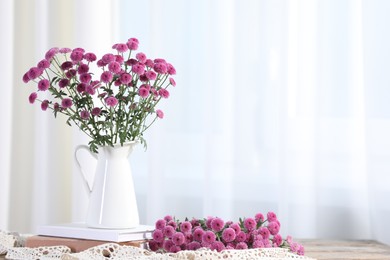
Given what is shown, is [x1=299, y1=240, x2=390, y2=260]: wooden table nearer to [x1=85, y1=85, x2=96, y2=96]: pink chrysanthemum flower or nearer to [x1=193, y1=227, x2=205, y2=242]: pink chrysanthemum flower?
[x1=193, y1=227, x2=205, y2=242]: pink chrysanthemum flower

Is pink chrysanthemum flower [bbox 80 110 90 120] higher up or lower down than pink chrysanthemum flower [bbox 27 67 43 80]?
lower down

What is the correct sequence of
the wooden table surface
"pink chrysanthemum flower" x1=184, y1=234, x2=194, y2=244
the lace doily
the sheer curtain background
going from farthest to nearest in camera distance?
the sheer curtain background < the wooden table surface < "pink chrysanthemum flower" x1=184, y1=234, x2=194, y2=244 < the lace doily

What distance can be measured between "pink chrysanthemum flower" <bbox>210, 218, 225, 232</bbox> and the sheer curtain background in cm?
76

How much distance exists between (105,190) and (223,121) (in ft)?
2.60

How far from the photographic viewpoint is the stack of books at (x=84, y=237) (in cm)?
134

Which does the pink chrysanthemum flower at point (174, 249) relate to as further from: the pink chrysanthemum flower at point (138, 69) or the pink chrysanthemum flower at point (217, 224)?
the pink chrysanthemum flower at point (138, 69)

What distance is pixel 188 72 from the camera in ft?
7.18

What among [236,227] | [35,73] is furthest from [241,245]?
[35,73]

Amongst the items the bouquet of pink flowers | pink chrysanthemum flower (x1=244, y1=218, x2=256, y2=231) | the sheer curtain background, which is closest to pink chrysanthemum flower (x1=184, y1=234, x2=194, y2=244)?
pink chrysanthemum flower (x1=244, y1=218, x2=256, y2=231)

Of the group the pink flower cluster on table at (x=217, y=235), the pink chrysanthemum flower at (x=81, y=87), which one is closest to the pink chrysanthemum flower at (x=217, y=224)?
the pink flower cluster on table at (x=217, y=235)

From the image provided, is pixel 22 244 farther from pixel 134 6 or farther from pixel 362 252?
pixel 134 6

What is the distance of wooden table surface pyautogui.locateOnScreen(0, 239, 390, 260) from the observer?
62.9 inches

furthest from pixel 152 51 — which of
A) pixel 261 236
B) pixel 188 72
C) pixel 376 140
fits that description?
pixel 261 236

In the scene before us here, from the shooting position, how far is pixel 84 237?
1.37 m
